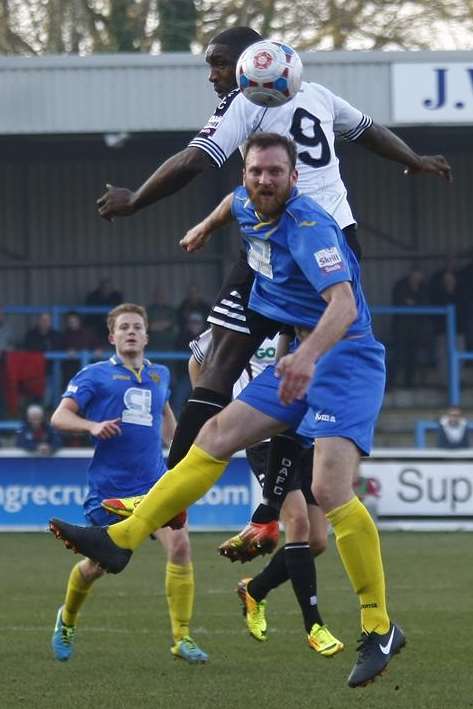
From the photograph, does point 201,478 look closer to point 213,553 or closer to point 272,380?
point 272,380

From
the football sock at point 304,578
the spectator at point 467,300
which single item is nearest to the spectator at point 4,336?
the spectator at point 467,300

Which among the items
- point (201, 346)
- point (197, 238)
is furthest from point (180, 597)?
point (197, 238)

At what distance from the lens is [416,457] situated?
713 inches

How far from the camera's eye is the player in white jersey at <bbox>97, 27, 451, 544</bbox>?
681 centimetres

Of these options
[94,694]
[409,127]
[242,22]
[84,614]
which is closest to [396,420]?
[409,127]

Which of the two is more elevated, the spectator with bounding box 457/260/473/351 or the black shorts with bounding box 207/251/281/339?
the black shorts with bounding box 207/251/281/339

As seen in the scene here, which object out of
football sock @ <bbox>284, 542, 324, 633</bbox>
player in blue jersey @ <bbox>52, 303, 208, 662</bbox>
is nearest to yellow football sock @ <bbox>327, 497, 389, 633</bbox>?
football sock @ <bbox>284, 542, 324, 633</bbox>

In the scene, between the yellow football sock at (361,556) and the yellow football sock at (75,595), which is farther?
the yellow football sock at (75,595)

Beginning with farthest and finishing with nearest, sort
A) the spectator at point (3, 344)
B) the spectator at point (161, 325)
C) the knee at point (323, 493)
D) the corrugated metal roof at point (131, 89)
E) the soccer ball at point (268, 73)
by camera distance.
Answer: the spectator at point (161, 325) < the spectator at point (3, 344) < the corrugated metal roof at point (131, 89) < the soccer ball at point (268, 73) < the knee at point (323, 493)

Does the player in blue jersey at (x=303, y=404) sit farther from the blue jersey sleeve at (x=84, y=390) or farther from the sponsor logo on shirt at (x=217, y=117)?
the blue jersey sleeve at (x=84, y=390)

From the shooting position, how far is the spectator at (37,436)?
18.3 metres

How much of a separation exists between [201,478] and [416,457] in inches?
471

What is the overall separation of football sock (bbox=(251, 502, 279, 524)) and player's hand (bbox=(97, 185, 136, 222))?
1628mm

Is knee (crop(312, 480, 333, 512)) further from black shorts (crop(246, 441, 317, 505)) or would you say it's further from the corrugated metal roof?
the corrugated metal roof
